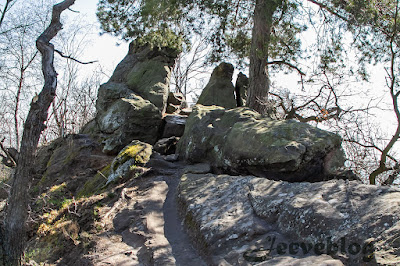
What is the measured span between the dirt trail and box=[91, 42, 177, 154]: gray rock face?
3.93 m

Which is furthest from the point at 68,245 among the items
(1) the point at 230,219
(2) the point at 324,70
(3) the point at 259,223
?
(2) the point at 324,70

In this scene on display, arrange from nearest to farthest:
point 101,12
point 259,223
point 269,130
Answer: point 259,223 → point 269,130 → point 101,12

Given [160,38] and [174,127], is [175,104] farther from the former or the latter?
[160,38]

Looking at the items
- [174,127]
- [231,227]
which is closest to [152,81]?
[174,127]

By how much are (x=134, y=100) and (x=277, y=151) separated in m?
6.77

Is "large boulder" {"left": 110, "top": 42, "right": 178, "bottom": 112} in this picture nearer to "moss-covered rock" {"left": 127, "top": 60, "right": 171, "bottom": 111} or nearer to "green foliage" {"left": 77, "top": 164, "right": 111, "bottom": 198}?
"moss-covered rock" {"left": 127, "top": 60, "right": 171, "bottom": 111}

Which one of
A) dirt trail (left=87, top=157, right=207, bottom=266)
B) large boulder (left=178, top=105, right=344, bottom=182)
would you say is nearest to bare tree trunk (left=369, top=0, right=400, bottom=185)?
large boulder (left=178, top=105, right=344, bottom=182)

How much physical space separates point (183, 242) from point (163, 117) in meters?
7.65

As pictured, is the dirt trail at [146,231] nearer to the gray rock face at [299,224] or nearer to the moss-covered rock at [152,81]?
the gray rock face at [299,224]

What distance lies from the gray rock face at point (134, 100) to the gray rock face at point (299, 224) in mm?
6169

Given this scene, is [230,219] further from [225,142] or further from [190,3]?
[190,3]

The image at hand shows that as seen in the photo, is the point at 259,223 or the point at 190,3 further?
the point at 190,3

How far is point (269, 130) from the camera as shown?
25.3 ft

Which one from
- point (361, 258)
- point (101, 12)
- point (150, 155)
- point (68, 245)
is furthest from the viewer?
point (101, 12)
